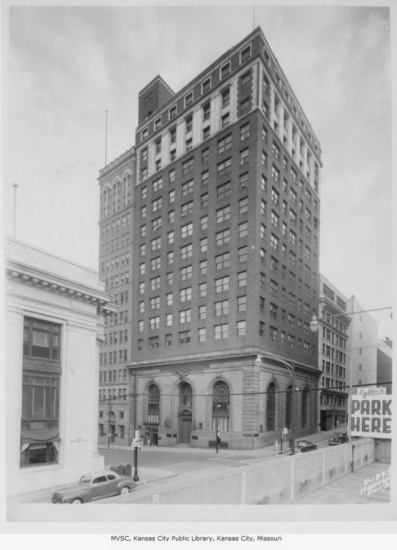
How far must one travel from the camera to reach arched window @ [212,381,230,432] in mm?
42469

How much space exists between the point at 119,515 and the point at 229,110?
3815 cm

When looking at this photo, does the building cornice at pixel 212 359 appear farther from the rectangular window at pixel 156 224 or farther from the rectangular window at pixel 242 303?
the rectangular window at pixel 156 224

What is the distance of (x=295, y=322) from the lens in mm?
47875

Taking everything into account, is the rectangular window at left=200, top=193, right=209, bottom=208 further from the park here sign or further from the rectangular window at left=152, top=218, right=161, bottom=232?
the park here sign

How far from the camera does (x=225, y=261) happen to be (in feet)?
148

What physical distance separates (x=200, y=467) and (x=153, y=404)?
20.3 meters

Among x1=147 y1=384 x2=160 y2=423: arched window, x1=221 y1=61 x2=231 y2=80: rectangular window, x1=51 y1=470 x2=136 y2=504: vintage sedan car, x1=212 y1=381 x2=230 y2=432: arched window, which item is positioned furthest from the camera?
x1=147 y1=384 x2=160 y2=423: arched window

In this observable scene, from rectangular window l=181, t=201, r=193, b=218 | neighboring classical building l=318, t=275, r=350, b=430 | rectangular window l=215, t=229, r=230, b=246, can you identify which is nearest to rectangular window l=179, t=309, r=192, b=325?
rectangular window l=215, t=229, r=230, b=246

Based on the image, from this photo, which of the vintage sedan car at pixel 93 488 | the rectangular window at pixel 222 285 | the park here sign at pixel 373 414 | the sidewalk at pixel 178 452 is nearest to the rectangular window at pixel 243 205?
the rectangular window at pixel 222 285

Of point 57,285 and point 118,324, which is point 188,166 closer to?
point 118,324

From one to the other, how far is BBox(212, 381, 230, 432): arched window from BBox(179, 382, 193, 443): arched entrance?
329 centimetres

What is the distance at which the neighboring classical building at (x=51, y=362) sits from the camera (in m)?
19.3

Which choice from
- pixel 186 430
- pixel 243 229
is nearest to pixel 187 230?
pixel 243 229

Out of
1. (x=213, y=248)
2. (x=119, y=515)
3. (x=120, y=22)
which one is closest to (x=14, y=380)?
(x=119, y=515)
